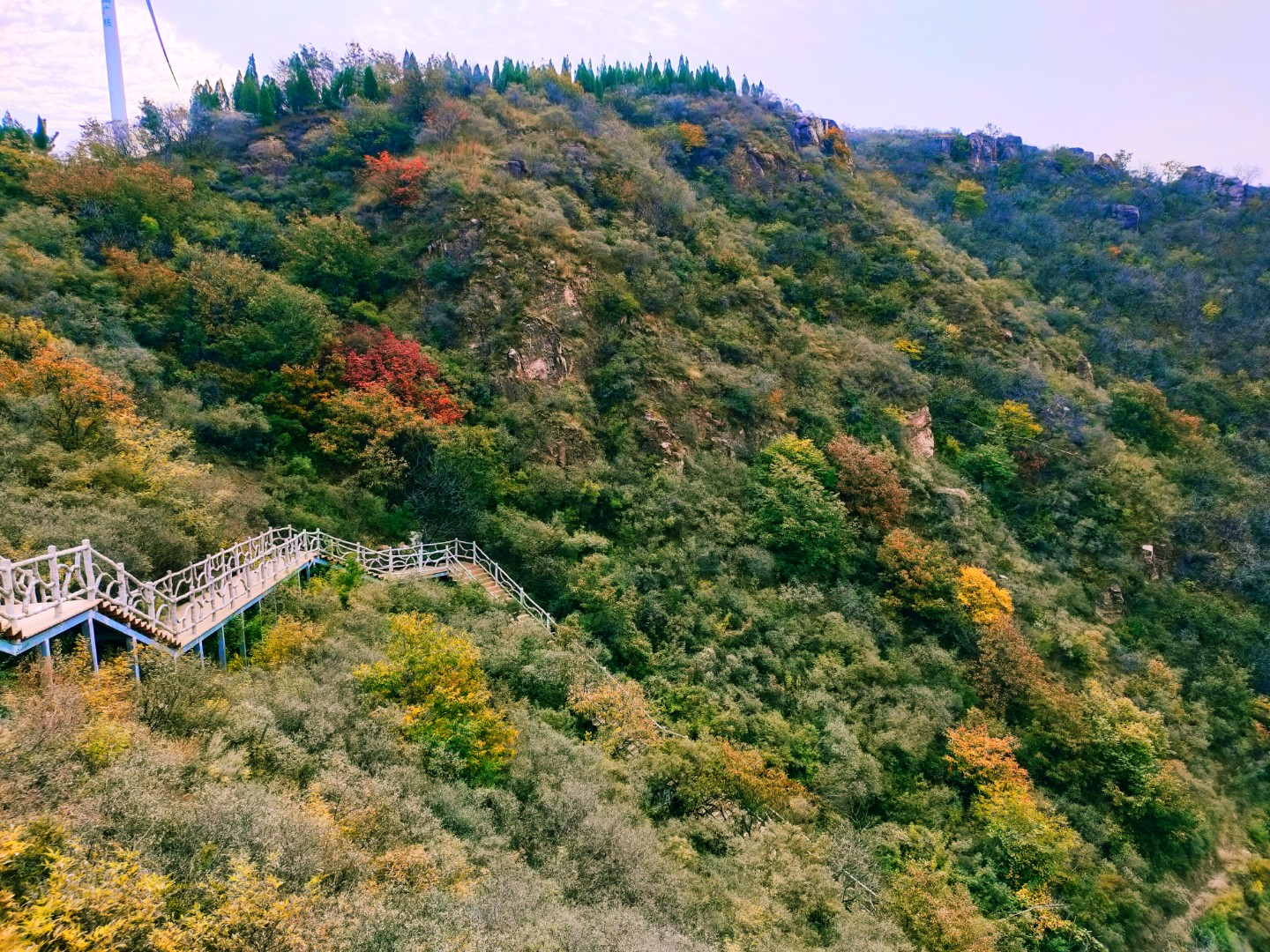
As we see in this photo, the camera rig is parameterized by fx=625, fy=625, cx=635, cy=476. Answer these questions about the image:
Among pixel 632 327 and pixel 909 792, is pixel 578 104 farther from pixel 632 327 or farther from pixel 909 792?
pixel 909 792

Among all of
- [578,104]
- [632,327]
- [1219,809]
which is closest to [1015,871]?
[1219,809]

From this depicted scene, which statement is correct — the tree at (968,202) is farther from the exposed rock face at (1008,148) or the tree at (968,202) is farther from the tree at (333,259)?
the tree at (333,259)

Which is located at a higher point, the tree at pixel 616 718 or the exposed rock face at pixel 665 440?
the exposed rock face at pixel 665 440

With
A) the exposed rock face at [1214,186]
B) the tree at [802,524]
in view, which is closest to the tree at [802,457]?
the tree at [802,524]

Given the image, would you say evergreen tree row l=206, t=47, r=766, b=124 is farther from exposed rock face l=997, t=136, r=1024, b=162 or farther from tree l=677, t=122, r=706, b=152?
exposed rock face l=997, t=136, r=1024, b=162

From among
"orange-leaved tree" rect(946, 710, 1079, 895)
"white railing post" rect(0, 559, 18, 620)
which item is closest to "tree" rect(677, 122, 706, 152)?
"orange-leaved tree" rect(946, 710, 1079, 895)

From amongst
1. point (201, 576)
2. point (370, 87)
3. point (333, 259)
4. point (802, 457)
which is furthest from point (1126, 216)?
point (201, 576)
